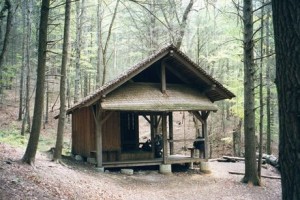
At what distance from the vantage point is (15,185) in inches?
334

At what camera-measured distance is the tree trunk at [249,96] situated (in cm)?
1488

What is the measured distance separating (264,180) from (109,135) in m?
7.93

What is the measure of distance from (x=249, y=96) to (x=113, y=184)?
6.95 metres

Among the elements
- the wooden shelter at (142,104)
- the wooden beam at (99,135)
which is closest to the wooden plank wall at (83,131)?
the wooden shelter at (142,104)

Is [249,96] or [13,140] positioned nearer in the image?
[249,96]

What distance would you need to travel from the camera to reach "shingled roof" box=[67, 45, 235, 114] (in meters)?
15.9

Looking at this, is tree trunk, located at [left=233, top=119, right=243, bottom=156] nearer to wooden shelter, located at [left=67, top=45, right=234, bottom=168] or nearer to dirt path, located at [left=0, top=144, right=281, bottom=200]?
dirt path, located at [left=0, top=144, right=281, bottom=200]

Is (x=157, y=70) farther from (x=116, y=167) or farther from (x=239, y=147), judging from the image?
(x=239, y=147)

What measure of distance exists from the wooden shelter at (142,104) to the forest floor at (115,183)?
974 millimetres

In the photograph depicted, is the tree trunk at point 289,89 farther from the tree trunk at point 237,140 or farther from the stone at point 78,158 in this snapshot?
the tree trunk at point 237,140

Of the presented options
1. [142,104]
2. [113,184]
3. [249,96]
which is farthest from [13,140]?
[249,96]

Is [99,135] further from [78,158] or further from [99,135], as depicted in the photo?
[78,158]

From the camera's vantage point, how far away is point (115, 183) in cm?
1410

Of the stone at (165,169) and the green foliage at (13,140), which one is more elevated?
the green foliage at (13,140)
